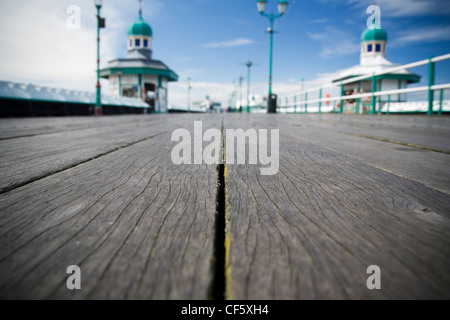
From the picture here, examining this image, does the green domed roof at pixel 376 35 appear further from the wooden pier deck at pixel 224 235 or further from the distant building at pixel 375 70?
the wooden pier deck at pixel 224 235

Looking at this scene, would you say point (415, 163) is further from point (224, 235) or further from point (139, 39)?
point (139, 39)

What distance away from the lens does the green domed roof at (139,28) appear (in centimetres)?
3145

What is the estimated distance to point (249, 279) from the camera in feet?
1.09

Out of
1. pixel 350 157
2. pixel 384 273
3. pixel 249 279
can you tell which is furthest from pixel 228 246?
pixel 350 157

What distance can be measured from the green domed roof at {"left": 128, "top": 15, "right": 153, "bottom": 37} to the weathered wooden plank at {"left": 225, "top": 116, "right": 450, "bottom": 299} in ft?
116

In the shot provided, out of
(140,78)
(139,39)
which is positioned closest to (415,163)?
(140,78)

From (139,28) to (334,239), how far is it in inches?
1414

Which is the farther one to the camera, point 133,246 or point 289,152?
point 289,152

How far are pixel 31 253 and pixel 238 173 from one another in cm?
59

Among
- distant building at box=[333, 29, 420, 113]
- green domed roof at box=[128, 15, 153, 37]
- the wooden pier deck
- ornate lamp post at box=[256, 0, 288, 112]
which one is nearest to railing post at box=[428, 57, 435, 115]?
the wooden pier deck

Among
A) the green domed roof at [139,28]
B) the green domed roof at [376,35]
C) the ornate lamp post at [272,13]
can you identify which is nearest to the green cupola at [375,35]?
Answer: the green domed roof at [376,35]
